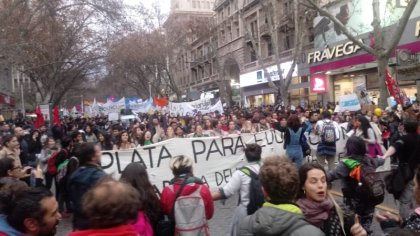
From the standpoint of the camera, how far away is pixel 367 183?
420cm

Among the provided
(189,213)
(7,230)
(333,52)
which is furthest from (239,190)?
(333,52)

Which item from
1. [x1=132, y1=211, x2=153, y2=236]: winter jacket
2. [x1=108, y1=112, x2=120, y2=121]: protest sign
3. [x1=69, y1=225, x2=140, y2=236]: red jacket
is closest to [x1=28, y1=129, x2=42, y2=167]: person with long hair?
[x1=132, y1=211, x2=153, y2=236]: winter jacket

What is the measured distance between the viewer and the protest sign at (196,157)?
714 centimetres

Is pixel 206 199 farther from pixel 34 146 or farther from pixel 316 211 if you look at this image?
pixel 34 146

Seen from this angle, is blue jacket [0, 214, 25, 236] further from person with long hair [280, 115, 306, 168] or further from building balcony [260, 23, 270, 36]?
building balcony [260, 23, 270, 36]

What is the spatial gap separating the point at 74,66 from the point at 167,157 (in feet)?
87.5

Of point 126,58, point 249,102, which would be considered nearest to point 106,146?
point 126,58

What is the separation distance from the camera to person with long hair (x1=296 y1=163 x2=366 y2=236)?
2980mm

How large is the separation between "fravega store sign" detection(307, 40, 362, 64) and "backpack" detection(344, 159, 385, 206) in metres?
20.2

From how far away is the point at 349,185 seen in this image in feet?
14.3

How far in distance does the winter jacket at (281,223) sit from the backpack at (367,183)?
71.4 inches

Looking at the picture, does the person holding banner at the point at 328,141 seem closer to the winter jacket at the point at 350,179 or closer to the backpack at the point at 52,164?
the winter jacket at the point at 350,179

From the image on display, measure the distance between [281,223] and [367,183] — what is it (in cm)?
206

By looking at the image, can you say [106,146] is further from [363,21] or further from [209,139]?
[363,21]
